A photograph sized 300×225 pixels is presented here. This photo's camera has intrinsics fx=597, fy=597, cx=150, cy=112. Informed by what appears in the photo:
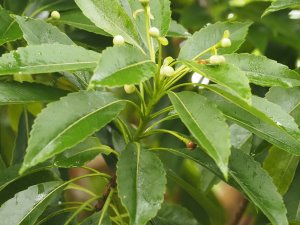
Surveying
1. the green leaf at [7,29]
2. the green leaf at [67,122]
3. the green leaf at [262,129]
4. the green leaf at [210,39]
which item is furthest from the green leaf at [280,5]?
the green leaf at [7,29]

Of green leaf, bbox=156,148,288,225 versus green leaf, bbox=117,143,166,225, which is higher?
green leaf, bbox=117,143,166,225

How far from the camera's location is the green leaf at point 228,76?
78cm

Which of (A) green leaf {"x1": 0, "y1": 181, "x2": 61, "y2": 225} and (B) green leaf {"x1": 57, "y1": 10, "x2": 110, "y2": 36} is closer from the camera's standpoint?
(A) green leaf {"x1": 0, "y1": 181, "x2": 61, "y2": 225}

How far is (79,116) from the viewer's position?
0.85 metres

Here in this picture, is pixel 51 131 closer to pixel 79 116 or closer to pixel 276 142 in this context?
pixel 79 116

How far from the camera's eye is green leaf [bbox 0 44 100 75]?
85cm

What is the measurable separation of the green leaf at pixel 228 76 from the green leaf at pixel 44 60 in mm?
160

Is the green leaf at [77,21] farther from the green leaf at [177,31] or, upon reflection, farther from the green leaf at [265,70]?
the green leaf at [265,70]

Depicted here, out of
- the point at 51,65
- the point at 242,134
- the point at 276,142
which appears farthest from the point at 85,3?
the point at 242,134

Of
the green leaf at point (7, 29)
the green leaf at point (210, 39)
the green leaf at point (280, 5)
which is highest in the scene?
the green leaf at point (280, 5)

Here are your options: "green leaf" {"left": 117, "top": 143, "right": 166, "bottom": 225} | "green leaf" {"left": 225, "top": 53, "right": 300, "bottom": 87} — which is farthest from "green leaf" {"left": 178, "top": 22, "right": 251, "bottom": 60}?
"green leaf" {"left": 117, "top": 143, "right": 166, "bottom": 225}

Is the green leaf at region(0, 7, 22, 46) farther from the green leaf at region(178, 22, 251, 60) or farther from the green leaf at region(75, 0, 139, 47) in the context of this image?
→ the green leaf at region(178, 22, 251, 60)

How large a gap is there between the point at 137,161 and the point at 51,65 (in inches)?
8.6

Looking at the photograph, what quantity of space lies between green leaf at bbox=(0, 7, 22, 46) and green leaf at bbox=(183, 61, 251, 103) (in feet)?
1.31
